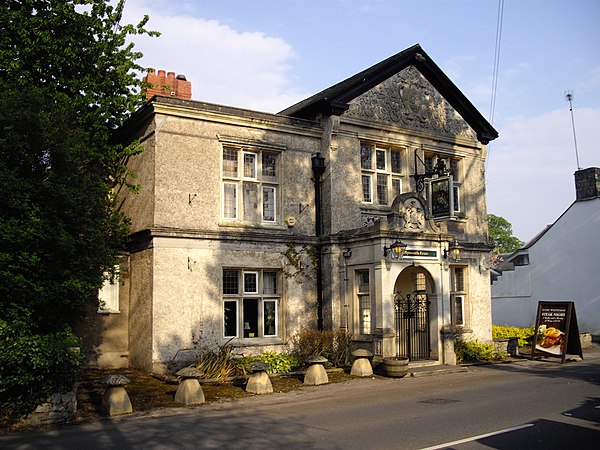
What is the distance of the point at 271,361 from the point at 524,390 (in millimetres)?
6806

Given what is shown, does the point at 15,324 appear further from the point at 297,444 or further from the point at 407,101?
the point at 407,101

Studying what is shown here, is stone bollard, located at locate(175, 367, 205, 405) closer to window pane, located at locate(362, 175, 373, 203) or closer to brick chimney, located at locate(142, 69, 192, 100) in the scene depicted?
window pane, located at locate(362, 175, 373, 203)

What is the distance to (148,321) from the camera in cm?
1597

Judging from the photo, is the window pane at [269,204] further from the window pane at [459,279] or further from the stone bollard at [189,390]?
the window pane at [459,279]

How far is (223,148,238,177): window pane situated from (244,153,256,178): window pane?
36 cm

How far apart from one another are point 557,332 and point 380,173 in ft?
27.4

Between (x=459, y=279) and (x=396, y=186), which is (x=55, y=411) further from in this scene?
(x=459, y=279)

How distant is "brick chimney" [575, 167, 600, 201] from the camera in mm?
32812

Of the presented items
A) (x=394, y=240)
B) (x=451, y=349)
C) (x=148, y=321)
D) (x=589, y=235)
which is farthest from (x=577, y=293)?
(x=148, y=321)

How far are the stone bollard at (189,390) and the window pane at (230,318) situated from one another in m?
4.04

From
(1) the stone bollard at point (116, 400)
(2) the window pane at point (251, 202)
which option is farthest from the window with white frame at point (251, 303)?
(1) the stone bollard at point (116, 400)

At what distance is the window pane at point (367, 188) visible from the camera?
20.0 meters

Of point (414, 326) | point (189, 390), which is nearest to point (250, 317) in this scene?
point (189, 390)

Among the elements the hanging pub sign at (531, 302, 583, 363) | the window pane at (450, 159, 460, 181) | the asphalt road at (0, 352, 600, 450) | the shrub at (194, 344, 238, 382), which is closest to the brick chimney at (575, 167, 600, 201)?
the window pane at (450, 159, 460, 181)
